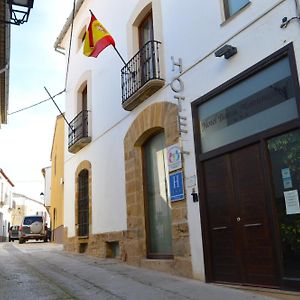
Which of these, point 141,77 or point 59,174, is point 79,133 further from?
point 59,174

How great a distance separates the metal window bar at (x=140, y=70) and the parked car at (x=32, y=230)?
54.8 ft

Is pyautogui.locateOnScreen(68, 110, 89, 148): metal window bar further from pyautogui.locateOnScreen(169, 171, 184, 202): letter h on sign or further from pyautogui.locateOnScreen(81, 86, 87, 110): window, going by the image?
pyautogui.locateOnScreen(169, 171, 184, 202): letter h on sign

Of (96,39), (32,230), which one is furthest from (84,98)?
(32,230)

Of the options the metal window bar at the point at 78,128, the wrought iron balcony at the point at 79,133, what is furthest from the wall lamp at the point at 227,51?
the metal window bar at the point at 78,128

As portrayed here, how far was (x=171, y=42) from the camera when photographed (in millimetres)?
8320

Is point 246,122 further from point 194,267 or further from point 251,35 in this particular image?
point 194,267

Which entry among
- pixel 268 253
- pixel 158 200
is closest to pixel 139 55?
pixel 158 200

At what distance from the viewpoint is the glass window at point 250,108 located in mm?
5723

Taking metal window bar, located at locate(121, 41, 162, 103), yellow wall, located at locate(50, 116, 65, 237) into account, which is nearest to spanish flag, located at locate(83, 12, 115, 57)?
metal window bar, located at locate(121, 41, 162, 103)

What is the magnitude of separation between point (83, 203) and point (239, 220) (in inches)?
297

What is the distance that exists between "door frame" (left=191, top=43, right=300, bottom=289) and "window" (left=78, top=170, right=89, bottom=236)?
6161 mm

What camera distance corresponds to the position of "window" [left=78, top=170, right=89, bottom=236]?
12.7 metres

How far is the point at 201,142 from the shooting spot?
7355 mm

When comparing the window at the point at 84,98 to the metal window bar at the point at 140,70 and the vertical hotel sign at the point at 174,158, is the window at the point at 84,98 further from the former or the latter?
the vertical hotel sign at the point at 174,158
